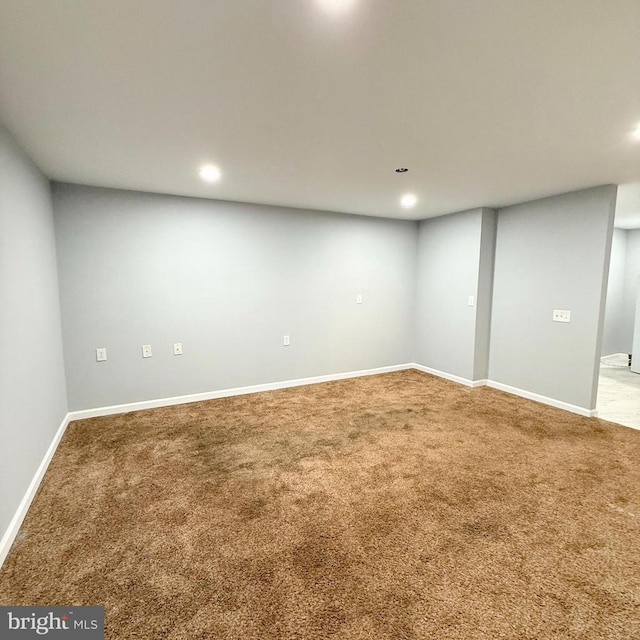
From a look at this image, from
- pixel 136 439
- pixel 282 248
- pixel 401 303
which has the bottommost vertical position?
pixel 136 439

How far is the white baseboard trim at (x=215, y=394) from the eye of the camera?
3.48 meters

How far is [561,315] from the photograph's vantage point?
12.1 ft

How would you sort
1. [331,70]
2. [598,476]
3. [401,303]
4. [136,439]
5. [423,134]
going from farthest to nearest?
[401,303], [136,439], [598,476], [423,134], [331,70]

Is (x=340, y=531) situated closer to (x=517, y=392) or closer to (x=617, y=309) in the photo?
(x=517, y=392)

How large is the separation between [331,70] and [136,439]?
3087mm

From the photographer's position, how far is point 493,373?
176 inches

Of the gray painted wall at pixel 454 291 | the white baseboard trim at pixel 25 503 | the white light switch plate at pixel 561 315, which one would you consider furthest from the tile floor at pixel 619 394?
the white baseboard trim at pixel 25 503

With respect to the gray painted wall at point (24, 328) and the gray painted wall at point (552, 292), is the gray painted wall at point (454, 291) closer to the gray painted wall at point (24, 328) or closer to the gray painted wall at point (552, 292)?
the gray painted wall at point (552, 292)

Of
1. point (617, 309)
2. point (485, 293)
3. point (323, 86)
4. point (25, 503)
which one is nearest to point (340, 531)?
point (25, 503)

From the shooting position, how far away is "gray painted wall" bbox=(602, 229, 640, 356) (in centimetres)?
574

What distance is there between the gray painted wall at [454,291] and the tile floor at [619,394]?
52.8 inches

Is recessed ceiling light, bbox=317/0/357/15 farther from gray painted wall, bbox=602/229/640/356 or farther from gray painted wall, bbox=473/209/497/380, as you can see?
gray painted wall, bbox=602/229/640/356

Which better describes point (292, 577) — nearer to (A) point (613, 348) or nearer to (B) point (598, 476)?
(B) point (598, 476)

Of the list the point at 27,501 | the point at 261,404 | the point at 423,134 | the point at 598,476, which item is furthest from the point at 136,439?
the point at 598,476
